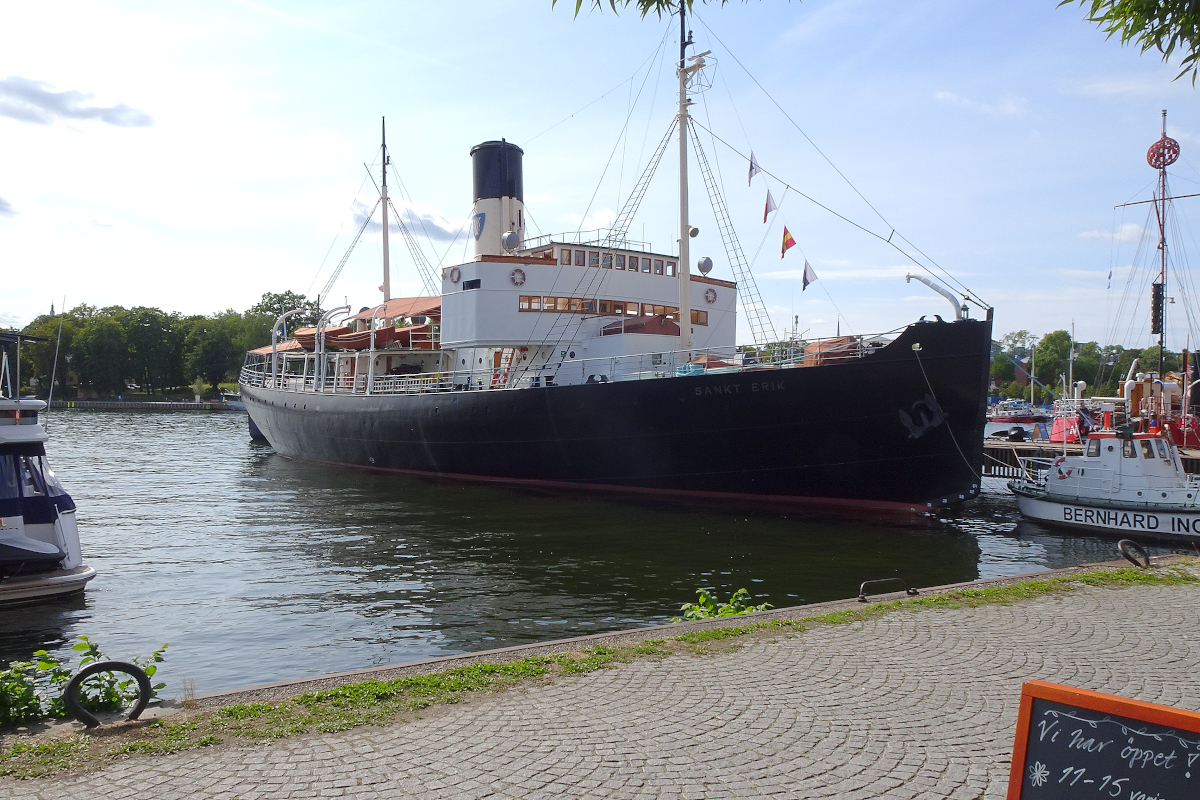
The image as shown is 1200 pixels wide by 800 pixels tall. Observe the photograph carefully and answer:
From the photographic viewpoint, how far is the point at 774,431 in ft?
62.4

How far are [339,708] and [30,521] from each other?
8.26 metres

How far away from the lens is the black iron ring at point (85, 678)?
17.0ft

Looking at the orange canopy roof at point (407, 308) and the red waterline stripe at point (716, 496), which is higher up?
the orange canopy roof at point (407, 308)

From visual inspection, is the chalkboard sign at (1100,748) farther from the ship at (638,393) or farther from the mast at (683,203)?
the mast at (683,203)

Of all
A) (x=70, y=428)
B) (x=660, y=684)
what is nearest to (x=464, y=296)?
(x=660, y=684)

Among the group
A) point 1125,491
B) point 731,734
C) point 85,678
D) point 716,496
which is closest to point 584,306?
point 716,496

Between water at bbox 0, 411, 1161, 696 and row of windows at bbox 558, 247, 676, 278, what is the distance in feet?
27.6

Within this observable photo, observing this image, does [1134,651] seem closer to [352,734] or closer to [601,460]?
[352,734]

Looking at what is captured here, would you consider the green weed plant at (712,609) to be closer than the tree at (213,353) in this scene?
Yes

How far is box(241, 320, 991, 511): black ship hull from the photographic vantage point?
17984 mm

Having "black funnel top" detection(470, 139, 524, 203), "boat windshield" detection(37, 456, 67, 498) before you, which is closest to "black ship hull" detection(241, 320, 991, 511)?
"black funnel top" detection(470, 139, 524, 203)

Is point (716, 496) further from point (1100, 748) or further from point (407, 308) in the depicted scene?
point (407, 308)

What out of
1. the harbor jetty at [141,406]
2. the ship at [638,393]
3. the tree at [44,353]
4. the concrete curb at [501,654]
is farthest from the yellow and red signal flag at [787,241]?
the tree at [44,353]

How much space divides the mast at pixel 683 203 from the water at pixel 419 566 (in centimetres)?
572
